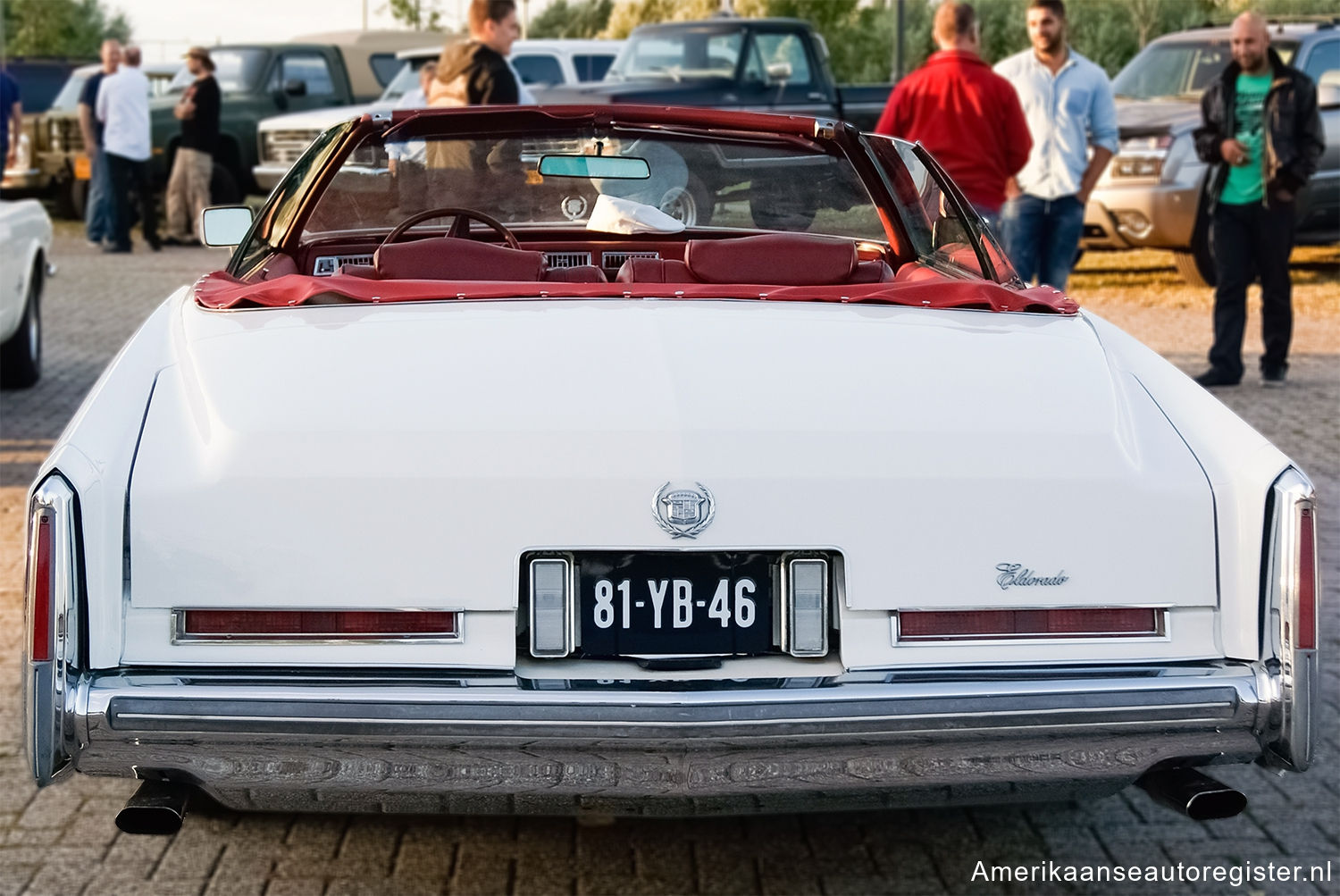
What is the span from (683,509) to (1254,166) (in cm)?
697

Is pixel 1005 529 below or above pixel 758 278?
below

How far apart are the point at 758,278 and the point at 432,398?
107 cm

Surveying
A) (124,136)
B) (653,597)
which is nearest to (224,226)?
(653,597)

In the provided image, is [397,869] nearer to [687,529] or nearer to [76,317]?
[687,529]

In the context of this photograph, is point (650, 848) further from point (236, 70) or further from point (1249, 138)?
point (236, 70)

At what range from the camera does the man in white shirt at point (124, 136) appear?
1609 centimetres

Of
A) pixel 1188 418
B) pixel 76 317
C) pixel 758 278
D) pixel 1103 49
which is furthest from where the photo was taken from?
pixel 1103 49

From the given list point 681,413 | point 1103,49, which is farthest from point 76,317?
point 1103,49

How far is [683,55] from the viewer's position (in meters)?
16.2

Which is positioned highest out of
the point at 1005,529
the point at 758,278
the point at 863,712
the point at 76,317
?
the point at 758,278

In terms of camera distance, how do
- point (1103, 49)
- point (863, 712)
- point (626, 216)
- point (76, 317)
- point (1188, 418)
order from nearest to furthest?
point (863, 712) < point (1188, 418) < point (626, 216) < point (76, 317) < point (1103, 49)

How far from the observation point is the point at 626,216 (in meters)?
4.62

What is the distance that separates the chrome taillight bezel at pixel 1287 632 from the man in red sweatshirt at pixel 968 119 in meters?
5.46

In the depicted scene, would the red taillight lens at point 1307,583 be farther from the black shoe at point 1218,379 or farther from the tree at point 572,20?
the tree at point 572,20
